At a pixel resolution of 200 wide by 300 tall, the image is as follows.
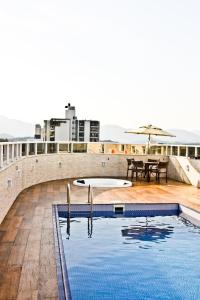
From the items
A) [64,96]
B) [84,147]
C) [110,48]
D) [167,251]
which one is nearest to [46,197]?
[167,251]

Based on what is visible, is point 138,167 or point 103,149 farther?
point 103,149

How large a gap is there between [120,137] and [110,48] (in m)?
60.3

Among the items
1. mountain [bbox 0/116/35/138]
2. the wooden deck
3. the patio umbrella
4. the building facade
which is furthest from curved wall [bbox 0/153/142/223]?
mountain [bbox 0/116/35/138]

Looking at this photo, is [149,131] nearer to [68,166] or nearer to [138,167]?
[138,167]

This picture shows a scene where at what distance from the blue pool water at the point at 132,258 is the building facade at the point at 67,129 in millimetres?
10588

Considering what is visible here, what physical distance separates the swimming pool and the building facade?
33.0 ft

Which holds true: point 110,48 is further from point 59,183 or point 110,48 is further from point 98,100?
point 98,100

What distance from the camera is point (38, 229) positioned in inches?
205

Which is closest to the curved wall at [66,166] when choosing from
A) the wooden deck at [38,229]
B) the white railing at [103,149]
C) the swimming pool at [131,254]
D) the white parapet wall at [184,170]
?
the white railing at [103,149]

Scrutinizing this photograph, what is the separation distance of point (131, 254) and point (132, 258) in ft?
0.50

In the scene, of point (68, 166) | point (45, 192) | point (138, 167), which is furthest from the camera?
point (68, 166)

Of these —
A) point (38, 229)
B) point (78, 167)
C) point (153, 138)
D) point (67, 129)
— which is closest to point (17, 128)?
point (67, 129)

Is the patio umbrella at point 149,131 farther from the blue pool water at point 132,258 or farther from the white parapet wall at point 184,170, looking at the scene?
the blue pool water at point 132,258

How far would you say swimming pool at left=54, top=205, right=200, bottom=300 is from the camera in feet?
12.1
